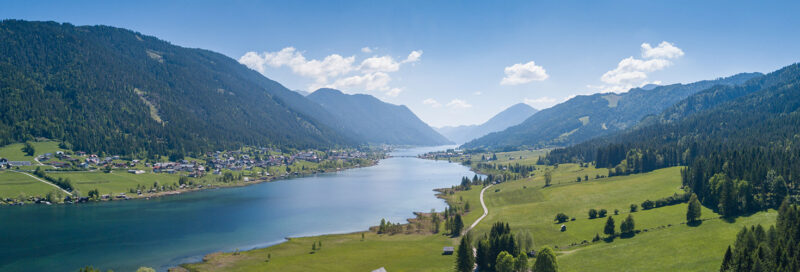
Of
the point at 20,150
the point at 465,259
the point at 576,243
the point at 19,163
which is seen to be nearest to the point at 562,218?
the point at 576,243

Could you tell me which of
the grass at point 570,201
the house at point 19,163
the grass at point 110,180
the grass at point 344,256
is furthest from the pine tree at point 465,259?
the house at point 19,163

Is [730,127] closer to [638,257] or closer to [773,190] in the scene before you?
[773,190]

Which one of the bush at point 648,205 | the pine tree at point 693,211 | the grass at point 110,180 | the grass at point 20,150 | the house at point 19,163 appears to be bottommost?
the bush at point 648,205

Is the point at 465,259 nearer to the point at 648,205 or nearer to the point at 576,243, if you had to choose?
the point at 576,243

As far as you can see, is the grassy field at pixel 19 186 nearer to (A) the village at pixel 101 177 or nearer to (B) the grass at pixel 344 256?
(A) the village at pixel 101 177

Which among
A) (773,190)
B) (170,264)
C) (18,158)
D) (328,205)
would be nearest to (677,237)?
(773,190)
